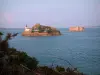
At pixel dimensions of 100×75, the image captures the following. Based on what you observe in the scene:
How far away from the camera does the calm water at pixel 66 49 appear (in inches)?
243

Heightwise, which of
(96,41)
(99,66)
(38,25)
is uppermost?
(38,25)

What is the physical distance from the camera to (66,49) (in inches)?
321

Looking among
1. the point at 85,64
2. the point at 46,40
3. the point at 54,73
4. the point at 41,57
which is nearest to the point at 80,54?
the point at 85,64

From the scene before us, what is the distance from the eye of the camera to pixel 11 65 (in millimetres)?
1933

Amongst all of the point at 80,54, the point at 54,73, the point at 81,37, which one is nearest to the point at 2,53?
the point at 54,73

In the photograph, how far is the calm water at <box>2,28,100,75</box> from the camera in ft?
20.3

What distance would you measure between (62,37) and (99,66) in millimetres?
3707

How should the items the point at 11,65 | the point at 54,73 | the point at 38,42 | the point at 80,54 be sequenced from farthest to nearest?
the point at 38,42 → the point at 80,54 → the point at 54,73 → the point at 11,65

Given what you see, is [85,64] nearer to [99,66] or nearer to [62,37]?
[99,66]

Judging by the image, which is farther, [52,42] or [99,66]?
[52,42]

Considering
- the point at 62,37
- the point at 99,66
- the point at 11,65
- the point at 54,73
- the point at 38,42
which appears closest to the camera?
the point at 11,65

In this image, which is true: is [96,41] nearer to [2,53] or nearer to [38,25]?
[38,25]

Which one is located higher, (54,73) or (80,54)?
(54,73)

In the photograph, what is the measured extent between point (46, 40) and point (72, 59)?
3.22m
